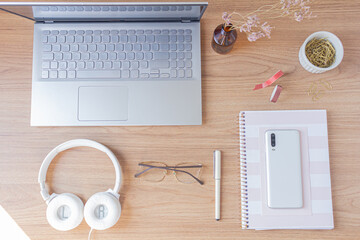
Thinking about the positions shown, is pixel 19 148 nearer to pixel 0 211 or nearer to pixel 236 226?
pixel 0 211

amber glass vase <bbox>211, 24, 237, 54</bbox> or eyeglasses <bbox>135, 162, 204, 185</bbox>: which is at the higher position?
amber glass vase <bbox>211, 24, 237, 54</bbox>

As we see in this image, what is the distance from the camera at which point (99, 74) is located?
2.49ft

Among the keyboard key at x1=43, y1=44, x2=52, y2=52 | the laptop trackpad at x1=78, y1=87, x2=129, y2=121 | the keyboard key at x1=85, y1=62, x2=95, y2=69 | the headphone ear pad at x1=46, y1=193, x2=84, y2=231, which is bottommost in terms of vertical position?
the headphone ear pad at x1=46, y1=193, x2=84, y2=231

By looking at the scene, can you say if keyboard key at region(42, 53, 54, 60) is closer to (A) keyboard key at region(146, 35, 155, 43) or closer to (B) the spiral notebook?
(A) keyboard key at region(146, 35, 155, 43)

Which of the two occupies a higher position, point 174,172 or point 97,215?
point 174,172

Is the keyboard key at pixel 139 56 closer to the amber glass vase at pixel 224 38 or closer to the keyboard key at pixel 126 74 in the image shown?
the keyboard key at pixel 126 74

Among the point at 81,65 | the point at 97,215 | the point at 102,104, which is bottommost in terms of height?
the point at 97,215

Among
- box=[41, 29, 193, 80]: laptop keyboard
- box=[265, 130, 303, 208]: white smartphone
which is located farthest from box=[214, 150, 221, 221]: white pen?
box=[41, 29, 193, 80]: laptop keyboard

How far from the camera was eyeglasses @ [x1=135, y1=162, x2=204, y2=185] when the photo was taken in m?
0.76

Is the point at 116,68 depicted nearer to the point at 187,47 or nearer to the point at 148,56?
the point at 148,56

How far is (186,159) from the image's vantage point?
77cm

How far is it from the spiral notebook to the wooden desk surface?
0.08 feet

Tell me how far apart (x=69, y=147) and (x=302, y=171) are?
633mm

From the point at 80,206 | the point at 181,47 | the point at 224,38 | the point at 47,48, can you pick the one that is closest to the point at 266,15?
the point at 224,38
